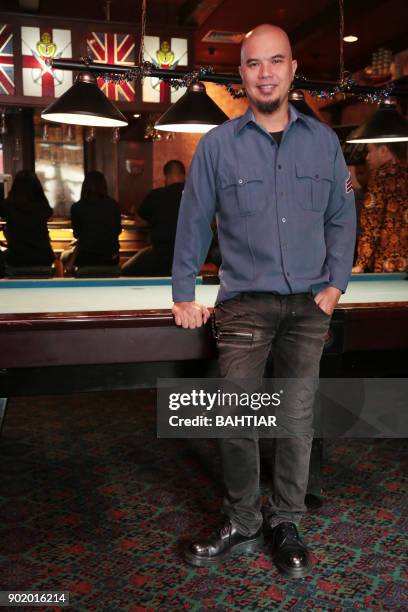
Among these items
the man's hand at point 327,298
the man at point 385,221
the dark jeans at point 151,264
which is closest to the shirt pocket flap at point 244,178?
the man's hand at point 327,298

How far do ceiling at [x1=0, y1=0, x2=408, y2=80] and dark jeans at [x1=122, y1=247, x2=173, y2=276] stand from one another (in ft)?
7.39

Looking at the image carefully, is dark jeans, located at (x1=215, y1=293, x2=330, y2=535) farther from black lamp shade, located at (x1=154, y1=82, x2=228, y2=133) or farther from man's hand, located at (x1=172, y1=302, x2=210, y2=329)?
black lamp shade, located at (x1=154, y1=82, x2=228, y2=133)

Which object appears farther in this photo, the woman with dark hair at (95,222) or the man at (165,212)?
the woman with dark hair at (95,222)

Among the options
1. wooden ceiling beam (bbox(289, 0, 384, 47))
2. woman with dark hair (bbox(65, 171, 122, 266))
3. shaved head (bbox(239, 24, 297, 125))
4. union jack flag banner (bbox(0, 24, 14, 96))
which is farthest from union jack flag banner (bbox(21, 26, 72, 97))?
shaved head (bbox(239, 24, 297, 125))

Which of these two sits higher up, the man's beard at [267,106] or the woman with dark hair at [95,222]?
the man's beard at [267,106]

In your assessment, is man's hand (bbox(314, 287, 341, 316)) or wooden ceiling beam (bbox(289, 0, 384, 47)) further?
wooden ceiling beam (bbox(289, 0, 384, 47))

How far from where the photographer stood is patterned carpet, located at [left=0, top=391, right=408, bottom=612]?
6.25 ft

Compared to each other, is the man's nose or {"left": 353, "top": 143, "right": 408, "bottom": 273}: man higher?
the man's nose

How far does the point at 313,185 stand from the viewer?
77.4 inches

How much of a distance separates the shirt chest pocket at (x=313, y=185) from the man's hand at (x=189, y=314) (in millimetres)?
469

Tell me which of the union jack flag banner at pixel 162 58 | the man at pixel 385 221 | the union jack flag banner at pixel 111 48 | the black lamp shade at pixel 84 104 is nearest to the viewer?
the black lamp shade at pixel 84 104

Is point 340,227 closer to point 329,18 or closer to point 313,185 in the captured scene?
point 313,185

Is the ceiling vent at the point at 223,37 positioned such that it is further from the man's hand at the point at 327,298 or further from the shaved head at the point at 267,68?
the man's hand at the point at 327,298

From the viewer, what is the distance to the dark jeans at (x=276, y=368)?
77.8 inches
